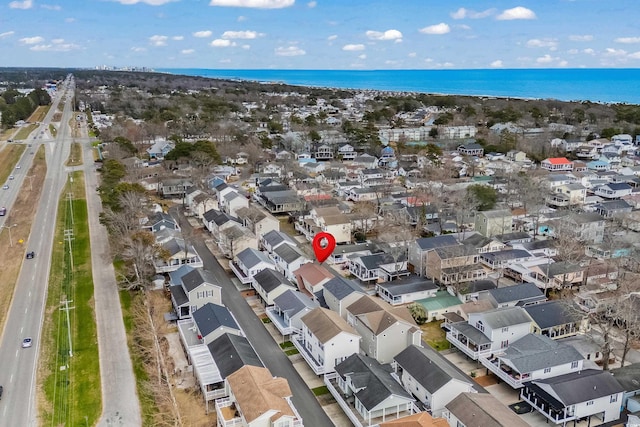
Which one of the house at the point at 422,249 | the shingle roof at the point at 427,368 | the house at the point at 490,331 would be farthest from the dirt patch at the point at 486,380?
the house at the point at 422,249

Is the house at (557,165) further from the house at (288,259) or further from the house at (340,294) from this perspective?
the house at (340,294)

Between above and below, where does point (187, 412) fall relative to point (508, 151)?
below

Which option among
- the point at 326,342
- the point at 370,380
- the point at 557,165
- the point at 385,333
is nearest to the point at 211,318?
the point at 326,342

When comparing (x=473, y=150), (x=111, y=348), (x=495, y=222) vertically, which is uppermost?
(x=473, y=150)

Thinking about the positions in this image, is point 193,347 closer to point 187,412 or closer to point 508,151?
point 187,412

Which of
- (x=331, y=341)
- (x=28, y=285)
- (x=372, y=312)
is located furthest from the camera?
(x=28, y=285)

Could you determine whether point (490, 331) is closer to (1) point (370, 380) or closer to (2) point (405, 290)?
(2) point (405, 290)

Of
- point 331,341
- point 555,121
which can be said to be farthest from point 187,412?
→ point 555,121
